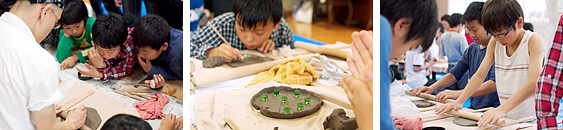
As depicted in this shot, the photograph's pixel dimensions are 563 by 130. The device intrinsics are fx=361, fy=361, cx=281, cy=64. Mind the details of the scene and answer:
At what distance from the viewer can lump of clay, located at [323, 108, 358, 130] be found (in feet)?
4.85

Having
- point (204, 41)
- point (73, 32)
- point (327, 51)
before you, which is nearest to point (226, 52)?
point (204, 41)

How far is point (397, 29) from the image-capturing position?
4.15 ft

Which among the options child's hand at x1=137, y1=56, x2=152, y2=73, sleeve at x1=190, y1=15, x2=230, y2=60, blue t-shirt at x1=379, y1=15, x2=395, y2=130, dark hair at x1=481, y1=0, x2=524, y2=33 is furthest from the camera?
sleeve at x1=190, y1=15, x2=230, y2=60

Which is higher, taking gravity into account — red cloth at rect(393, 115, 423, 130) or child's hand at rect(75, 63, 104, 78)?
child's hand at rect(75, 63, 104, 78)

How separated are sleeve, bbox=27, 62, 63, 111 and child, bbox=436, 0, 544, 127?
1.63 m

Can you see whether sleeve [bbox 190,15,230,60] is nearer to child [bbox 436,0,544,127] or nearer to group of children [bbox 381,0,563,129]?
group of children [bbox 381,0,563,129]

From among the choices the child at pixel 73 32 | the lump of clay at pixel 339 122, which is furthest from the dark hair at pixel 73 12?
the lump of clay at pixel 339 122

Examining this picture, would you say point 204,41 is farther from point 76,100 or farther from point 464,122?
point 464,122

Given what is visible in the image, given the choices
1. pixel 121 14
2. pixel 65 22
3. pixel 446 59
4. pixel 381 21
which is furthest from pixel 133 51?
pixel 446 59

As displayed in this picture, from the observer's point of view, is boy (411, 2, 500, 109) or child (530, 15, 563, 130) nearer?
child (530, 15, 563, 130)

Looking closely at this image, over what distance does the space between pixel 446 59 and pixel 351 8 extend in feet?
18.4

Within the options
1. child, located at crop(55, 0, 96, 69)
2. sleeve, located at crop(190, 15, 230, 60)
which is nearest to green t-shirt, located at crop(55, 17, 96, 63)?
child, located at crop(55, 0, 96, 69)

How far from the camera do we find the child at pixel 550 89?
4.14ft

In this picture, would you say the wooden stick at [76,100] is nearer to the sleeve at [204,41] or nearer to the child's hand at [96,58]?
the child's hand at [96,58]
